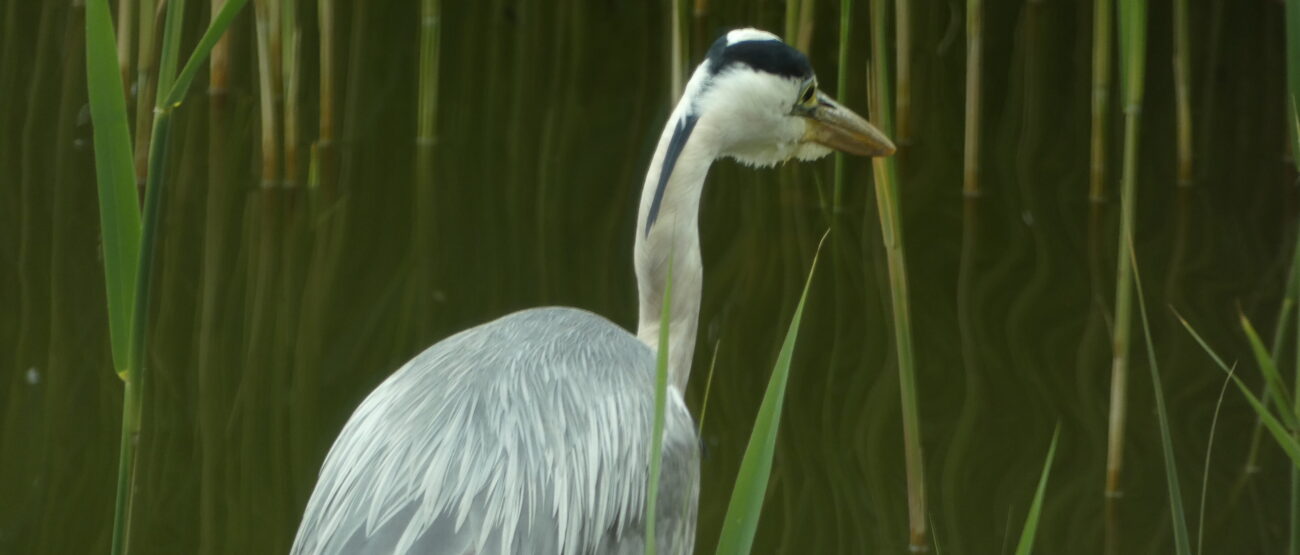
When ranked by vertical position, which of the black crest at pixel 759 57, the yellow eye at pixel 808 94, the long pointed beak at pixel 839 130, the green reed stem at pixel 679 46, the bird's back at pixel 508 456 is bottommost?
the bird's back at pixel 508 456

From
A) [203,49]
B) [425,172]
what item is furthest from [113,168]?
[425,172]

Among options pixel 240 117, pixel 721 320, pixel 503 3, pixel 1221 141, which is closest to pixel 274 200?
pixel 240 117

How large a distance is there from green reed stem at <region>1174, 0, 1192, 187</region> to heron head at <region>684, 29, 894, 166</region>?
1514 millimetres

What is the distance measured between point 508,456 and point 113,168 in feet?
2.62

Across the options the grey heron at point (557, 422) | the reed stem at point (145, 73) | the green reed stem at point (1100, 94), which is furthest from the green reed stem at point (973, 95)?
the reed stem at point (145, 73)

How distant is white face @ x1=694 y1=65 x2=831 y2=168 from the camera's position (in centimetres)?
274

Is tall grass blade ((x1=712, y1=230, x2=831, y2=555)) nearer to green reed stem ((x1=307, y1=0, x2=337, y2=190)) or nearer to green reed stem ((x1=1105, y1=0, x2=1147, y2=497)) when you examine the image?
green reed stem ((x1=1105, y1=0, x2=1147, y2=497))

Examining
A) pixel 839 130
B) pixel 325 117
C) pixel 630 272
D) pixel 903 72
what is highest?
pixel 903 72

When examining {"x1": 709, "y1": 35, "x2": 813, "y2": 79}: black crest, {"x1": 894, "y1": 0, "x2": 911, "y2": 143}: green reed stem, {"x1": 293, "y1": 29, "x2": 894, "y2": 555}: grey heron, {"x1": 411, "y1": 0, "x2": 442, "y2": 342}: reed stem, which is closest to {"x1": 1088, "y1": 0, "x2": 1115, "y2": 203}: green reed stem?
{"x1": 894, "y1": 0, "x2": 911, "y2": 143}: green reed stem

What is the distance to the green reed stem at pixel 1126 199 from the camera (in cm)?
250

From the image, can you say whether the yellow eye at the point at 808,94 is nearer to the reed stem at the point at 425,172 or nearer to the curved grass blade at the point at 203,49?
the reed stem at the point at 425,172

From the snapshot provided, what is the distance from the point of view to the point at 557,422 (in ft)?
7.34

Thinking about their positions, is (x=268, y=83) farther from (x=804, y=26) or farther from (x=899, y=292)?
(x=899, y=292)

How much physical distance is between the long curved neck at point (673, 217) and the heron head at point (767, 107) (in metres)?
0.04
